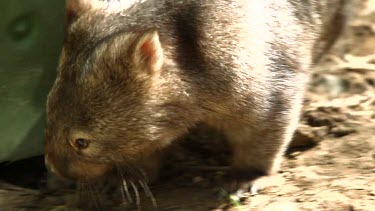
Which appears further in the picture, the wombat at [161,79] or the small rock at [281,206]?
the small rock at [281,206]

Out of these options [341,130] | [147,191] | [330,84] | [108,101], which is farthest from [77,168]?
[330,84]

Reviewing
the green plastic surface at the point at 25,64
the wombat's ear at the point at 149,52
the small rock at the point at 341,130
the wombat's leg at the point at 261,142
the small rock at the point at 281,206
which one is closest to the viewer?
the wombat's ear at the point at 149,52

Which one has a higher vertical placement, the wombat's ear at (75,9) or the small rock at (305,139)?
the wombat's ear at (75,9)

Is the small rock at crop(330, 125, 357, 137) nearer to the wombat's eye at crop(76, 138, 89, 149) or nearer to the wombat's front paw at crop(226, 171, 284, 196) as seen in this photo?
the wombat's front paw at crop(226, 171, 284, 196)

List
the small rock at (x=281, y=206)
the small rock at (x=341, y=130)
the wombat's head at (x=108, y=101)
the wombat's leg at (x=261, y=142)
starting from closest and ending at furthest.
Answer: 1. the wombat's head at (x=108, y=101)
2. the small rock at (x=281, y=206)
3. the wombat's leg at (x=261, y=142)
4. the small rock at (x=341, y=130)

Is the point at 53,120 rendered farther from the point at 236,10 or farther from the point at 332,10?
the point at 332,10

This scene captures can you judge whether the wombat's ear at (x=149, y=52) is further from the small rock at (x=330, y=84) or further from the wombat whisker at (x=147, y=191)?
the small rock at (x=330, y=84)

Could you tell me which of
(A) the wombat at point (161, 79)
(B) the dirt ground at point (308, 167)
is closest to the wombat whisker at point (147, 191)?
(B) the dirt ground at point (308, 167)
